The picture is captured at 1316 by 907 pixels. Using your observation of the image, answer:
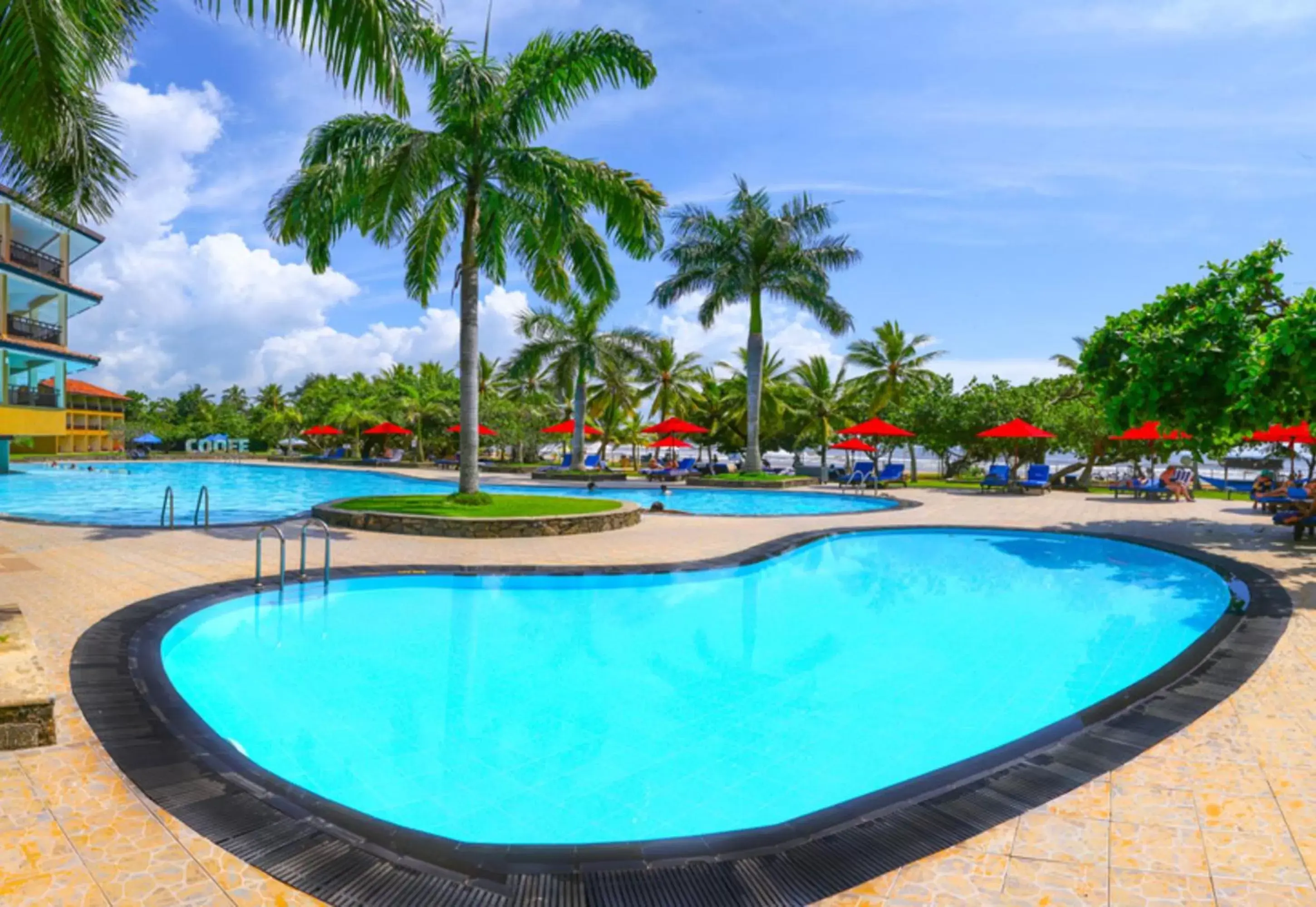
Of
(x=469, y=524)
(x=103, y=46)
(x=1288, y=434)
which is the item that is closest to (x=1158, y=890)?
(x=103, y=46)

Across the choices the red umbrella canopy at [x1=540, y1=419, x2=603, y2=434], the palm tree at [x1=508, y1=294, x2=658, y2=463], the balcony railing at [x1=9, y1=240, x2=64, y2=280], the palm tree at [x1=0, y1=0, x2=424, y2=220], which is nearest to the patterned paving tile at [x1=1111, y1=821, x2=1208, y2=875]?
the palm tree at [x1=0, y1=0, x2=424, y2=220]

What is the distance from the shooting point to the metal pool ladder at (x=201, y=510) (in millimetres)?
11399

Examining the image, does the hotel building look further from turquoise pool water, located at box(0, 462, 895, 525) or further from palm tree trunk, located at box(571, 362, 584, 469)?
palm tree trunk, located at box(571, 362, 584, 469)

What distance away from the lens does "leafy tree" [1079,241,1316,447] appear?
36.3ft

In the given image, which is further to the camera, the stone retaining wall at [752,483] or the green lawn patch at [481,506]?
the stone retaining wall at [752,483]

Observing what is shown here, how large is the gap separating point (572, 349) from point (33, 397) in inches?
783

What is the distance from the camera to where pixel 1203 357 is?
1132cm

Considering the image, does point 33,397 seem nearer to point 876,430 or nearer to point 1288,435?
point 876,430

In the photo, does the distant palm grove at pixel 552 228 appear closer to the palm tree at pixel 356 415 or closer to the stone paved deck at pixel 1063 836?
the stone paved deck at pixel 1063 836

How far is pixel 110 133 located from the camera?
7727 mm

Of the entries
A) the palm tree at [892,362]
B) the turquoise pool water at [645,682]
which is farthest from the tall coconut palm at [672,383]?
the turquoise pool water at [645,682]

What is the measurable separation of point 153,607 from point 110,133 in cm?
512

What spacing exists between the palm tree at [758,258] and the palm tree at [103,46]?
62.3 feet

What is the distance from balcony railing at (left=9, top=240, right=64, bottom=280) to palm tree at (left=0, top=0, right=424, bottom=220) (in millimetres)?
Answer: 25442
